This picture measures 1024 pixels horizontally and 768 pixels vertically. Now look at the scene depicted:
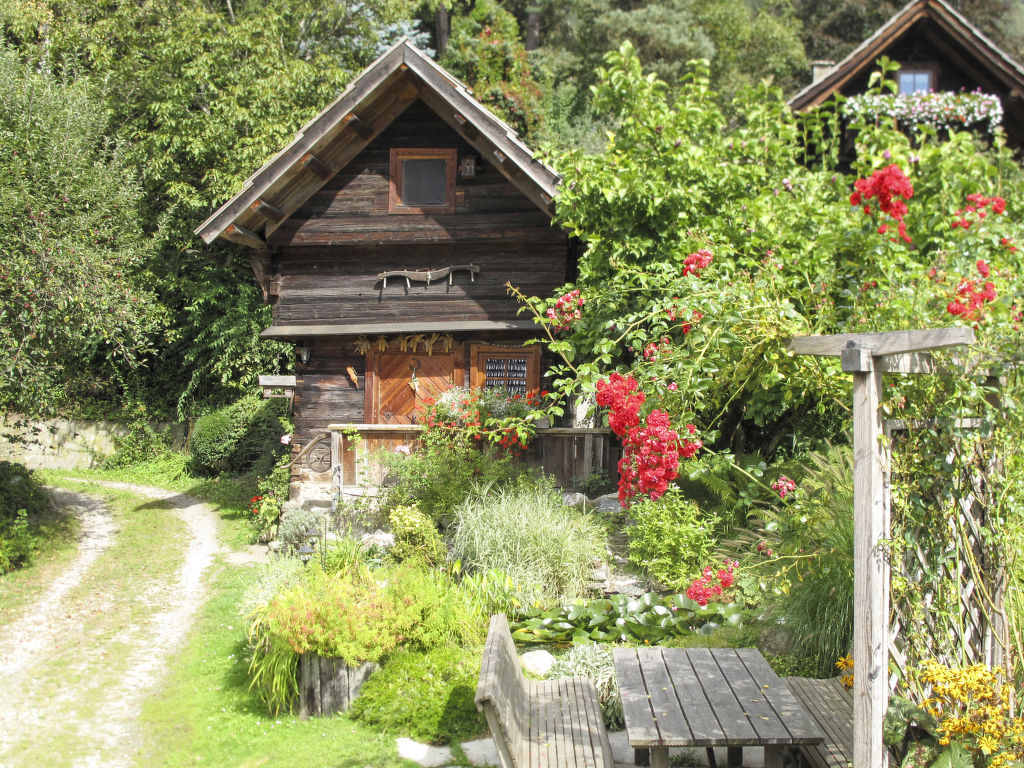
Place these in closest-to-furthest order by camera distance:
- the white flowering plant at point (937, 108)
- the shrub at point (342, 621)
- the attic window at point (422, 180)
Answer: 1. the shrub at point (342, 621)
2. the attic window at point (422, 180)
3. the white flowering plant at point (937, 108)

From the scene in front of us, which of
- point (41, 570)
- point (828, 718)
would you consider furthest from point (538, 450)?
point (41, 570)

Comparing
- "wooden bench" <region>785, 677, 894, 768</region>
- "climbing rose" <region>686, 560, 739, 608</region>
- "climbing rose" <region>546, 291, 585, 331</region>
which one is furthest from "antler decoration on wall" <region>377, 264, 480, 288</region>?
"wooden bench" <region>785, 677, 894, 768</region>

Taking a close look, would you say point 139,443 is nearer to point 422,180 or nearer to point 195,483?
point 195,483

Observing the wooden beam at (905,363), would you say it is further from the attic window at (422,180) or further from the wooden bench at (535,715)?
the attic window at (422,180)

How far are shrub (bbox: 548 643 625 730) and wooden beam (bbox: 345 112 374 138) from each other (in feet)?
25.7

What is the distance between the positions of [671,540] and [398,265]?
6.46 metres

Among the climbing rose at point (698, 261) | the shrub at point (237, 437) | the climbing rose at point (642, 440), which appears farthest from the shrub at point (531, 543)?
the shrub at point (237, 437)

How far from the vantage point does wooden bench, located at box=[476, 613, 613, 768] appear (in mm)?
4254

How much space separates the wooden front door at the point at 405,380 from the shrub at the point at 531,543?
3800 mm

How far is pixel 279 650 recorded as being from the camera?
266 inches

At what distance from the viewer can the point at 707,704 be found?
4.77 meters

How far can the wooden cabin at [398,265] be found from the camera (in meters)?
12.1

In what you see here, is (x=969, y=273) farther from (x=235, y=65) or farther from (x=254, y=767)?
(x=235, y=65)

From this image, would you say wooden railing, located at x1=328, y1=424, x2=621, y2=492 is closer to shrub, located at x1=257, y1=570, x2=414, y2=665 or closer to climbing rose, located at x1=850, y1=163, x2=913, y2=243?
shrub, located at x1=257, y1=570, x2=414, y2=665
